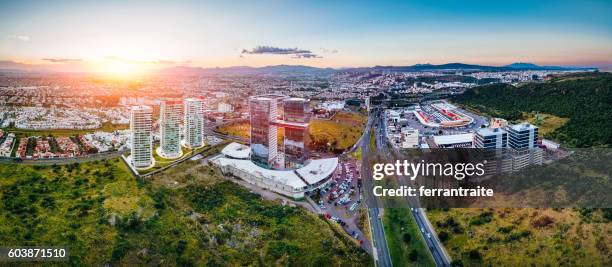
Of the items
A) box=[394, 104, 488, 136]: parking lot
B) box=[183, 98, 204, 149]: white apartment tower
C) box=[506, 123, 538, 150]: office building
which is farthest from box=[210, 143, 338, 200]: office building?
box=[394, 104, 488, 136]: parking lot

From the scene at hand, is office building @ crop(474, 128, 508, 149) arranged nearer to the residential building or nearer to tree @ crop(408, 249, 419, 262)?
the residential building

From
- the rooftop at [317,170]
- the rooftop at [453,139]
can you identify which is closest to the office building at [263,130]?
the rooftop at [317,170]

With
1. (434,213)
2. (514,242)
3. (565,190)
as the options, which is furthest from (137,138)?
(565,190)

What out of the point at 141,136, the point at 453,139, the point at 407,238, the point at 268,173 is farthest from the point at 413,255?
the point at 141,136

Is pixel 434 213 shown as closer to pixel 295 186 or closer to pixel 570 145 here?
pixel 295 186

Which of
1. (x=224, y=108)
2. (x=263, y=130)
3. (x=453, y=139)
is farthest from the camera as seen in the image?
(x=224, y=108)

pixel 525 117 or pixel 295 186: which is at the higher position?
pixel 525 117

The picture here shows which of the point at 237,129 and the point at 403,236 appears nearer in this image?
the point at 403,236

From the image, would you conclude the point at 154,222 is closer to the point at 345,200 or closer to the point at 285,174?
the point at 285,174
